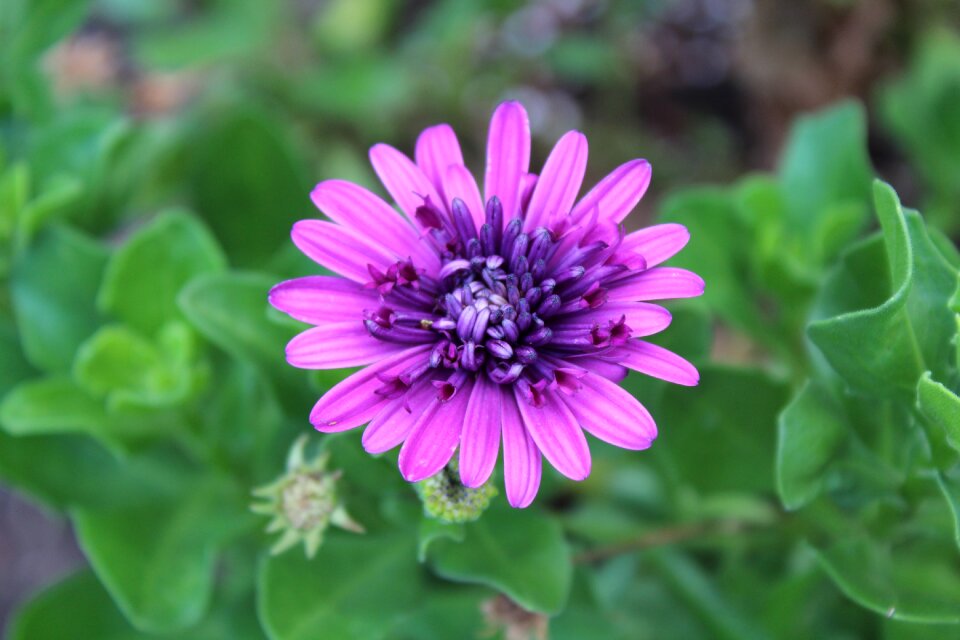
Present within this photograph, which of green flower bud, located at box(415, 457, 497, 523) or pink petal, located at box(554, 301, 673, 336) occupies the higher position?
pink petal, located at box(554, 301, 673, 336)

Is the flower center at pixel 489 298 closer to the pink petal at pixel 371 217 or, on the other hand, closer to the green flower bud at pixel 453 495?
the pink petal at pixel 371 217

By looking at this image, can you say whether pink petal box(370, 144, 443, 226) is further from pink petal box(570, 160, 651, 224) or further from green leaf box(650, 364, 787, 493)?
green leaf box(650, 364, 787, 493)

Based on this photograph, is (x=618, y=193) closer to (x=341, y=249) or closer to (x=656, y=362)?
(x=656, y=362)

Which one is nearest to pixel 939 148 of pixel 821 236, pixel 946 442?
pixel 821 236

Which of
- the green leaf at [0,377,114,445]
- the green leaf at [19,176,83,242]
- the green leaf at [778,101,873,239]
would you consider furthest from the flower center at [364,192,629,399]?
the green leaf at [778,101,873,239]

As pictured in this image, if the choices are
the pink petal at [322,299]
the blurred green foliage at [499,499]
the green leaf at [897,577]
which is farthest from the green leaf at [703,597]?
the pink petal at [322,299]

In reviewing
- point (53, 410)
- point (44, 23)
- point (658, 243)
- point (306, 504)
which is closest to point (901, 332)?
point (658, 243)

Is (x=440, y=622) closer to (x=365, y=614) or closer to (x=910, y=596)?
(x=365, y=614)
